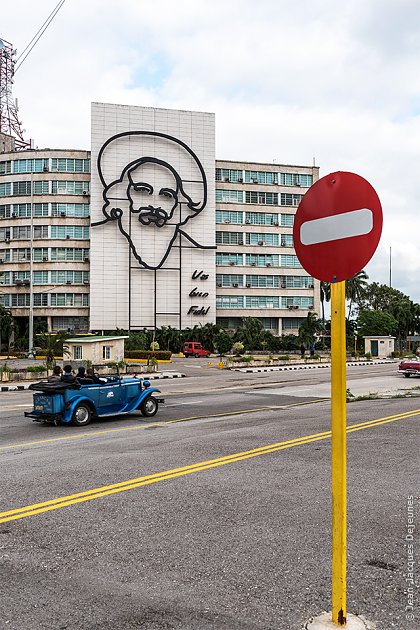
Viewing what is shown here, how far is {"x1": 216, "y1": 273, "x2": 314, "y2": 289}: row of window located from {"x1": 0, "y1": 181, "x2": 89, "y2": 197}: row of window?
20.6 m

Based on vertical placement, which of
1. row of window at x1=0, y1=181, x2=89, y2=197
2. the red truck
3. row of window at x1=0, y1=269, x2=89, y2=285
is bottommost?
the red truck

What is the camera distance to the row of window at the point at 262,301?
3061 inches

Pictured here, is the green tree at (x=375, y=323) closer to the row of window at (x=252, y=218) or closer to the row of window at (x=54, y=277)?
the row of window at (x=252, y=218)

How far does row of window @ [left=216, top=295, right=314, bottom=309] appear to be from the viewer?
77.8 metres

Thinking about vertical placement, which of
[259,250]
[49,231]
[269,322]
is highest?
[49,231]

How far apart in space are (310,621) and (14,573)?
7.15ft

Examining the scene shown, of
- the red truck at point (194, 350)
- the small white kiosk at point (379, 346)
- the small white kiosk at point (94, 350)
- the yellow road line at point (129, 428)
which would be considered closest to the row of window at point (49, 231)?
the red truck at point (194, 350)

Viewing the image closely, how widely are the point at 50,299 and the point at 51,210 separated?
11121 millimetres

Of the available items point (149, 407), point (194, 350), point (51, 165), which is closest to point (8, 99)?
point (51, 165)

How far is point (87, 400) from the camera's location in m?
13.9

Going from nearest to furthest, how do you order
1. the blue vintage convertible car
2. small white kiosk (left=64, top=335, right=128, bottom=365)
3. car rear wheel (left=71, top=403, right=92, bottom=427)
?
the blue vintage convertible car → car rear wheel (left=71, top=403, right=92, bottom=427) → small white kiosk (left=64, top=335, right=128, bottom=365)

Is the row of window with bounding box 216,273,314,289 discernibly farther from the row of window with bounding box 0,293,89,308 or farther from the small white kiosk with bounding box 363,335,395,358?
the row of window with bounding box 0,293,89,308

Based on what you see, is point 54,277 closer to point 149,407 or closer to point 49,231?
point 49,231

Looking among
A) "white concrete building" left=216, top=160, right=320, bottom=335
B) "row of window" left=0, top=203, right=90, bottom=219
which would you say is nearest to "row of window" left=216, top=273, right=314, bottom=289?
"white concrete building" left=216, top=160, right=320, bottom=335
